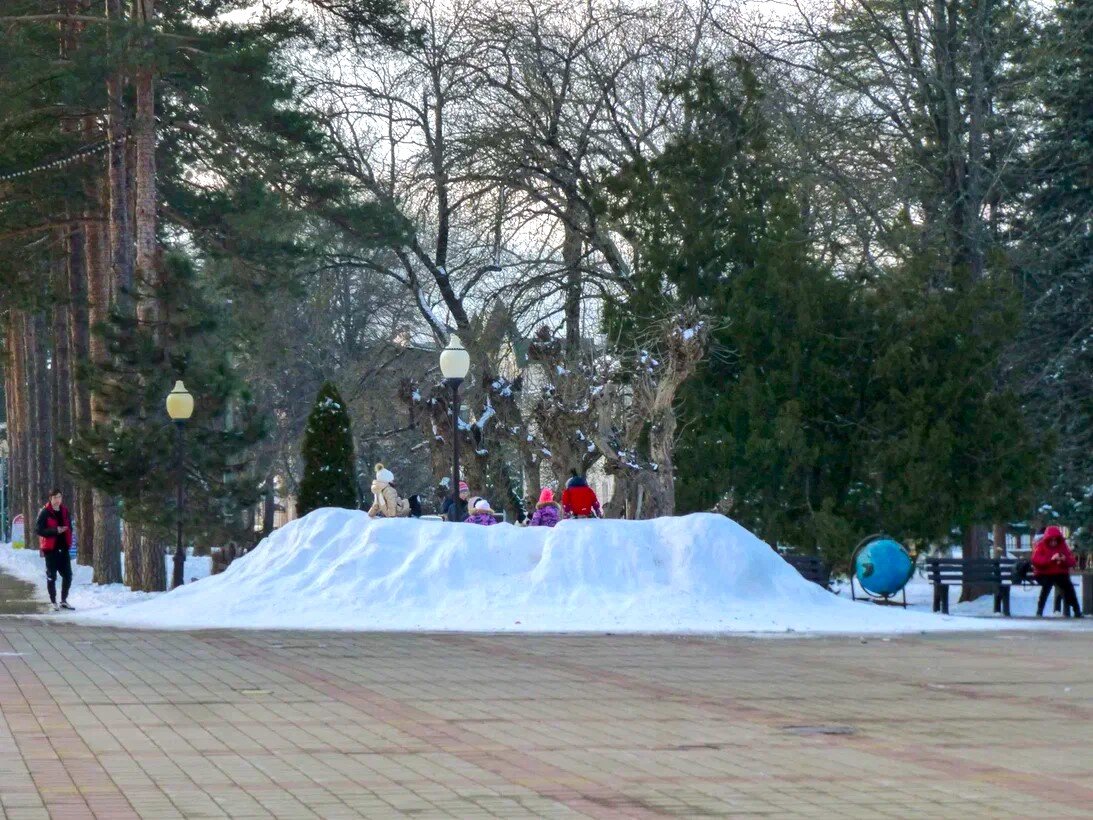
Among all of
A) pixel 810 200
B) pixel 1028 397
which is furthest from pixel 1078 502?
pixel 810 200

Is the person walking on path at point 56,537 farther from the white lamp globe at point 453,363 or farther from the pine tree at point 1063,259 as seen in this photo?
the pine tree at point 1063,259

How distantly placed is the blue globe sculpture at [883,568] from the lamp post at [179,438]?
1057cm

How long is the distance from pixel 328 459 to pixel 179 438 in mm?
4559

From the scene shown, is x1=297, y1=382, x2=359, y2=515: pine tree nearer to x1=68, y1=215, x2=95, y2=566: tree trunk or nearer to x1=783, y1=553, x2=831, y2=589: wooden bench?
x1=68, y1=215, x2=95, y2=566: tree trunk

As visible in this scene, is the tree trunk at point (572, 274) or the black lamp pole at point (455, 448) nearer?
the black lamp pole at point (455, 448)

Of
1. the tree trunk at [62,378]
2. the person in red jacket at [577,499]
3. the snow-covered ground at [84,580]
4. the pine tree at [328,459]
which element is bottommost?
the snow-covered ground at [84,580]

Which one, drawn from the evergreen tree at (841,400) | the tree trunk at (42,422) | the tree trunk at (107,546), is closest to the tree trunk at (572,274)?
the evergreen tree at (841,400)

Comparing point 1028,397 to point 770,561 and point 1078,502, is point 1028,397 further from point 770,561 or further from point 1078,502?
point 770,561

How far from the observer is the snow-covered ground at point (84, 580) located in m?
27.4

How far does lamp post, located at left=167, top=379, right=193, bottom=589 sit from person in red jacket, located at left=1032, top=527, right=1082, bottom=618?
13129 millimetres

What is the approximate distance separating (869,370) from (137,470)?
12432 millimetres

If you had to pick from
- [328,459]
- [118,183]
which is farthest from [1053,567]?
[118,183]

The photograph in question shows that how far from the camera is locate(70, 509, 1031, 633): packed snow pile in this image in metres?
19.8

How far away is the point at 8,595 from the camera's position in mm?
30625
